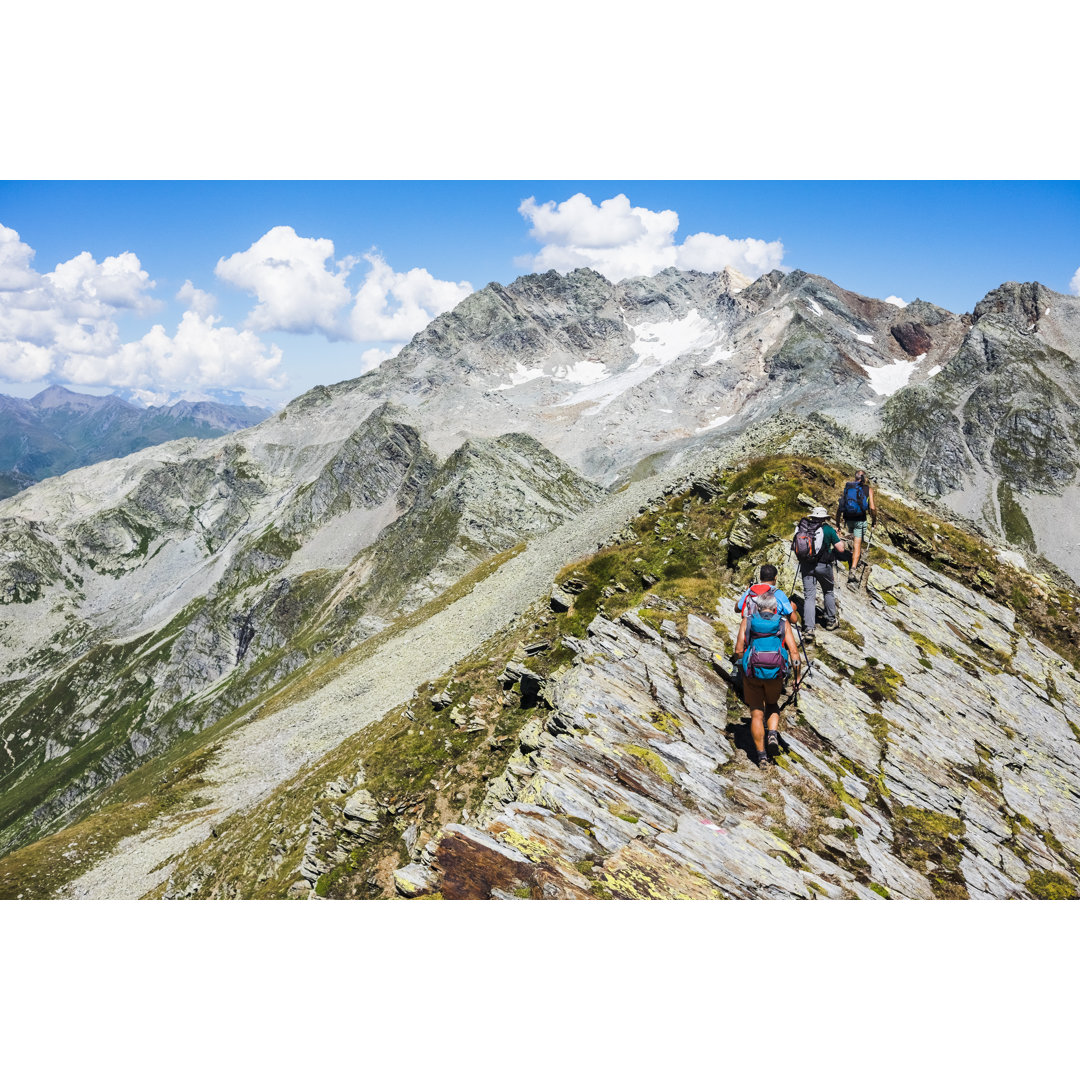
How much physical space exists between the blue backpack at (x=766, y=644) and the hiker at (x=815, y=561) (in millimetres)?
5257

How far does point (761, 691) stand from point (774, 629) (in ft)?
6.25

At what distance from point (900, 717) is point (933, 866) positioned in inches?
187

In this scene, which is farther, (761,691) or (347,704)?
(347,704)

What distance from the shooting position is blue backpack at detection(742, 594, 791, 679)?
1288 centimetres

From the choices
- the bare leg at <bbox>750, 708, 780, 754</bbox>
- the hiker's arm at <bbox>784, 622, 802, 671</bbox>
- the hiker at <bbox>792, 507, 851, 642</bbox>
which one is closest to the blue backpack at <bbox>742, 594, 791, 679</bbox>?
the hiker's arm at <bbox>784, 622, 802, 671</bbox>

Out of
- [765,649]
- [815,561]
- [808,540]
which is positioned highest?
[808,540]

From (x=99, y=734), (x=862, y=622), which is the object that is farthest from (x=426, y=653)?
(x=99, y=734)

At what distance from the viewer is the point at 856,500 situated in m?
20.4

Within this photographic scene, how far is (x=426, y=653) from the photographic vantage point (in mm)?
47500

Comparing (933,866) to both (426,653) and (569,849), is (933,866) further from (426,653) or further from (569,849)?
(426,653)

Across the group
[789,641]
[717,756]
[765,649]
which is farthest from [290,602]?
[789,641]

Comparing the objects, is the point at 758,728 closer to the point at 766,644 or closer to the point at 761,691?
the point at 761,691

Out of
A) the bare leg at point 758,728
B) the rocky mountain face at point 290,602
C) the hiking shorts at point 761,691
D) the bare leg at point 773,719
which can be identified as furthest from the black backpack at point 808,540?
the rocky mountain face at point 290,602

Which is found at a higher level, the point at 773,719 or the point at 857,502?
the point at 857,502
